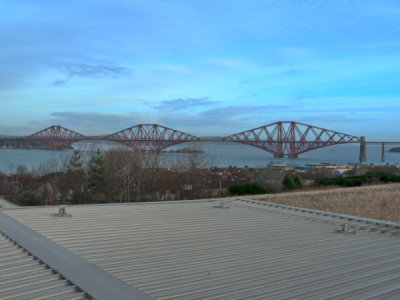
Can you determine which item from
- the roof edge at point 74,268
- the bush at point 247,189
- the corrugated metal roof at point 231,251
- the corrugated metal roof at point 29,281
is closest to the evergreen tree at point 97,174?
the bush at point 247,189

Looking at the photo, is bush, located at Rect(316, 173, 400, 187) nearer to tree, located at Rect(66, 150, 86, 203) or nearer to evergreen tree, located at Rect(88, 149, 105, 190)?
evergreen tree, located at Rect(88, 149, 105, 190)

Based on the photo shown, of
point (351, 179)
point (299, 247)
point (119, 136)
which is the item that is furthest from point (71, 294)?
point (119, 136)

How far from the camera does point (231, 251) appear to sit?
3.98 m

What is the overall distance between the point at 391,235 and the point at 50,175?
1653cm

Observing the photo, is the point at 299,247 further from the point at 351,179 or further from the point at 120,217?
the point at 351,179

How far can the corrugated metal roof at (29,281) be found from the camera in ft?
8.61

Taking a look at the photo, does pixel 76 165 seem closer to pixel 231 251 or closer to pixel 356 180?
pixel 356 180

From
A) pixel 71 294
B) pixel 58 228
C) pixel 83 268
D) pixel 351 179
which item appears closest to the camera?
pixel 71 294

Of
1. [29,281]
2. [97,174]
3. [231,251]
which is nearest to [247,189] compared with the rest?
[97,174]

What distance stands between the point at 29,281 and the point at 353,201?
525 inches

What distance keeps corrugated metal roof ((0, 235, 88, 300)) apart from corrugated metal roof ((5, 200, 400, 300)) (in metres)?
0.43

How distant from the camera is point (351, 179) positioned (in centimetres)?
2108

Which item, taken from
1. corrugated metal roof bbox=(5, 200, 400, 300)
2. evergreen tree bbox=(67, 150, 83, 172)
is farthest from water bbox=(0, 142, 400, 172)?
corrugated metal roof bbox=(5, 200, 400, 300)

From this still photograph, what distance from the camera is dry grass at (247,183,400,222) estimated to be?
1207cm
